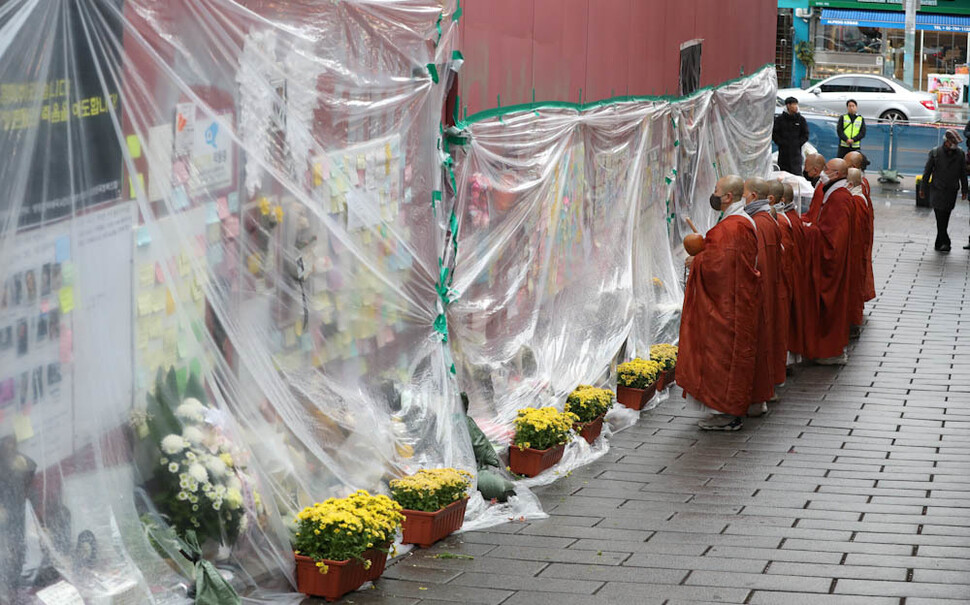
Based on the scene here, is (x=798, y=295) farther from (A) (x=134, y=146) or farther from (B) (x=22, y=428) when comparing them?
(B) (x=22, y=428)

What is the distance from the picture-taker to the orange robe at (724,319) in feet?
29.9

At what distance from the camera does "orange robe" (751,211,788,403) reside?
942cm

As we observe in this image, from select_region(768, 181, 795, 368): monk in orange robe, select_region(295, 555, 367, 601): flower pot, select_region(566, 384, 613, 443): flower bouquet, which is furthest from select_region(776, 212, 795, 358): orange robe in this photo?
select_region(295, 555, 367, 601): flower pot

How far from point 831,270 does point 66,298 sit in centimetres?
859

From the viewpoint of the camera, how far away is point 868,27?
37.7 meters

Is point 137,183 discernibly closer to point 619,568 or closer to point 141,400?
point 141,400

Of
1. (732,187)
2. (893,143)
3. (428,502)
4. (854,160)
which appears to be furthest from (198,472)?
(893,143)

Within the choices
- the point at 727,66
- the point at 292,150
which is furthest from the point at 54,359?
the point at 727,66

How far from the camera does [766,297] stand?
9430 millimetres

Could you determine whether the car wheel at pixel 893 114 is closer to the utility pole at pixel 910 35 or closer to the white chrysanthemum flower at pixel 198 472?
the utility pole at pixel 910 35

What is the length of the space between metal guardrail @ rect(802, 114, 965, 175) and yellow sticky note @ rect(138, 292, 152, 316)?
20492 mm

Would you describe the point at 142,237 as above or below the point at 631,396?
above

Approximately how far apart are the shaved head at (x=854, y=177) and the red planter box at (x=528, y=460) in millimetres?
5777

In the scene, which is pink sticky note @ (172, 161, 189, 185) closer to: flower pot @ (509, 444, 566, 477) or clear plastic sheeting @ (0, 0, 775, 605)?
clear plastic sheeting @ (0, 0, 775, 605)
